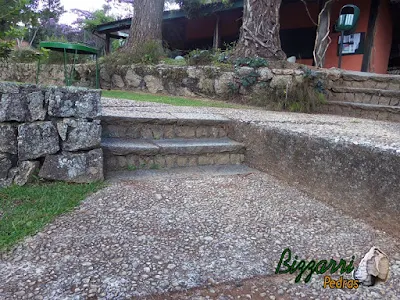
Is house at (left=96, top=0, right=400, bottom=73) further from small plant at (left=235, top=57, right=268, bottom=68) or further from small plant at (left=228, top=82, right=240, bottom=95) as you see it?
small plant at (left=228, top=82, right=240, bottom=95)

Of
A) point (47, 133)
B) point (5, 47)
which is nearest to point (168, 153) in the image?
point (47, 133)

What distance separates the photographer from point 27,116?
2.18m

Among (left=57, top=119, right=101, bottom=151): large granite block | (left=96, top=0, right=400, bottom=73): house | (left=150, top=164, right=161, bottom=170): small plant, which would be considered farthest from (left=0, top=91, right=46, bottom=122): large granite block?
(left=96, top=0, right=400, bottom=73): house

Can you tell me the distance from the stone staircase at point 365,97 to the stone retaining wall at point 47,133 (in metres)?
3.67

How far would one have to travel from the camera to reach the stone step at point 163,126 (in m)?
2.85

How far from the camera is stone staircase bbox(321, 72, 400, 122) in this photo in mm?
4648

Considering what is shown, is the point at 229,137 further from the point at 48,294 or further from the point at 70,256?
the point at 48,294

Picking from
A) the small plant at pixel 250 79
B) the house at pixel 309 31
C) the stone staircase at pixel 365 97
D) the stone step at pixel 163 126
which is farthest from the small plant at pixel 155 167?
the house at pixel 309 31

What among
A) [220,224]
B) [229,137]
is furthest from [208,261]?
[229,137]

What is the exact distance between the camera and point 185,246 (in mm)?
1618

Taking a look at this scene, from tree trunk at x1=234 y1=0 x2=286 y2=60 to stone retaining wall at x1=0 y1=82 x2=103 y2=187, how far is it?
3773mm

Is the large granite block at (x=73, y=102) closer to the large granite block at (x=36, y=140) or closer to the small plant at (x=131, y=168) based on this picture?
the large granite block at (x=36, y=140)

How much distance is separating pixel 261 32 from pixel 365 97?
1952 mm

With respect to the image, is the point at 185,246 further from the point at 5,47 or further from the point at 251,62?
the point at 251,62
